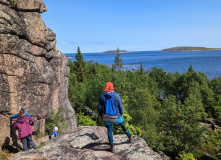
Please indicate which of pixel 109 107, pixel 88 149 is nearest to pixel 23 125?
pixel 88 149

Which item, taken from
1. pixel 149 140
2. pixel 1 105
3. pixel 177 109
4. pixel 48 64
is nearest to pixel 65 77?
pixel 48 64

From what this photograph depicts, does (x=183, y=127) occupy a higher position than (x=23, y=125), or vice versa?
(x=23, y=125)

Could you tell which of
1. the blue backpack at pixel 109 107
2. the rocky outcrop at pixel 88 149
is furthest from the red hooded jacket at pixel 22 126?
the blue backpack at pixel 109 107

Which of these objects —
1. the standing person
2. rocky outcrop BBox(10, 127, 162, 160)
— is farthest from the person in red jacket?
the standing person

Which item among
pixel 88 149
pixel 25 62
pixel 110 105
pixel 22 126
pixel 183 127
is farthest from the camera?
pixel 183 127

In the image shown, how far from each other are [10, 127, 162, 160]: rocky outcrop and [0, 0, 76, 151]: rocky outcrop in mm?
5532

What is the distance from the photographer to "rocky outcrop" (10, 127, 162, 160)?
6711 millimetres

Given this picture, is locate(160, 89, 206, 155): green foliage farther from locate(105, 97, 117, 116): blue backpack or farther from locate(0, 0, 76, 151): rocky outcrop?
locate(105, 97, 117, 116): blue backpack

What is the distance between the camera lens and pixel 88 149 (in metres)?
7.55

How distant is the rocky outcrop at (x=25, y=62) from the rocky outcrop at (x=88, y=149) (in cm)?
553

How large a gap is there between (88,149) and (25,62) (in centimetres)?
910

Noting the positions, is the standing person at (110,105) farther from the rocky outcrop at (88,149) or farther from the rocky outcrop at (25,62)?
the rocky outcrop at (25,62)

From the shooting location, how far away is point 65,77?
2106 centimetres

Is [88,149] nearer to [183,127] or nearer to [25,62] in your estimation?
[25,62]
